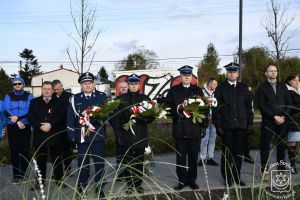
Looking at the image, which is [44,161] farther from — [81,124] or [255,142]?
[255,142]

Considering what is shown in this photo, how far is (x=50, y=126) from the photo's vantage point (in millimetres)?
7520

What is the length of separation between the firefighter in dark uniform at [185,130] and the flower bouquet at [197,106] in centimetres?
16

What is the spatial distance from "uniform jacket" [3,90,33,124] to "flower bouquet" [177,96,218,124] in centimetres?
286

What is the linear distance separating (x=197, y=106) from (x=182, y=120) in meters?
0.44

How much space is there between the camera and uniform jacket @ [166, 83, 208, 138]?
23.2ft

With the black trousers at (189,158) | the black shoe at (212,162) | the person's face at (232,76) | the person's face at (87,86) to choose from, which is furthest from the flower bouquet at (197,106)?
the black shoe at (212,162)

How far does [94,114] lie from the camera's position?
6.41m

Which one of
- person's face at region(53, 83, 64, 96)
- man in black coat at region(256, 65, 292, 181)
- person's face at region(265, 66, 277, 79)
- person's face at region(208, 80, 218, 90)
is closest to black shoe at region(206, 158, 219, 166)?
person's face at region(208, 80, 218, 90)

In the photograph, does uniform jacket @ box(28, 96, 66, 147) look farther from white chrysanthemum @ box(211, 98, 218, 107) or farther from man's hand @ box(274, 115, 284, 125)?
man's hand @ box(274, 115, 284, 125)

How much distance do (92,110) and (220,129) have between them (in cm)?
212

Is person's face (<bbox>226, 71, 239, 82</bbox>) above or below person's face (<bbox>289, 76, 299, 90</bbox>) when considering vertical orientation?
above

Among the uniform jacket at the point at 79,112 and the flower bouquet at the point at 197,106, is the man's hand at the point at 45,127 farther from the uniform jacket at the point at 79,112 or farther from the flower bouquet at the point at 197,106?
the flower bouquet at the point at 197,106

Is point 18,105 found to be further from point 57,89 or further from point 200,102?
point 200,102

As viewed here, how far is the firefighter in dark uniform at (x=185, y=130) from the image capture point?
23.2 feet
